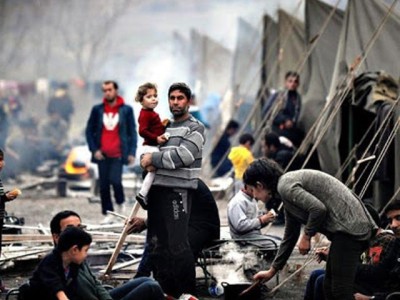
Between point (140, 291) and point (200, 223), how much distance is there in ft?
6.54

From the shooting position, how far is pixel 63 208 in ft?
60.0

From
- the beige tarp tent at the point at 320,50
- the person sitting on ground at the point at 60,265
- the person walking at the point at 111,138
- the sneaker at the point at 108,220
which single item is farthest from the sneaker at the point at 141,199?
the beige tarp tent at the point at 320,50

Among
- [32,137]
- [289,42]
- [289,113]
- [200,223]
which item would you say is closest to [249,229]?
[200,223]

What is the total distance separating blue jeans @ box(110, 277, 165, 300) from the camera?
28.6ft

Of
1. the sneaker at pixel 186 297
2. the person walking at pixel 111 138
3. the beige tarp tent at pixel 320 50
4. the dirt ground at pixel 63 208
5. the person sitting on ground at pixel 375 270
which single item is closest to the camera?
the person sitting on ground at pixel 375 270

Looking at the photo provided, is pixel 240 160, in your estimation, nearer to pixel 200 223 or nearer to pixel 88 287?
pixel 200 223

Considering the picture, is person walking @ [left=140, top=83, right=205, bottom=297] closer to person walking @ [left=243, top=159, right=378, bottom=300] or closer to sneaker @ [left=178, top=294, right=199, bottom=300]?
sneaker @ [left=178, top=294, right=199, bottom=300]

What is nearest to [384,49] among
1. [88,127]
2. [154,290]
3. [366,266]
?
[88,127]

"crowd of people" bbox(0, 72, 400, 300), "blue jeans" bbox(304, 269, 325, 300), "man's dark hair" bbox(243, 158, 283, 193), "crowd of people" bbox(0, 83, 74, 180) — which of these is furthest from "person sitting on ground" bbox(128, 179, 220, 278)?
"crowd of people" bbox(0, 83, 74, 180)

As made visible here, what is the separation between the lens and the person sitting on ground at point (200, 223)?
Answer: 34.7ft

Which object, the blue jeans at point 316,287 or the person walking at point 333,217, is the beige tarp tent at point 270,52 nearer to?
the blue jeans at point 316,287

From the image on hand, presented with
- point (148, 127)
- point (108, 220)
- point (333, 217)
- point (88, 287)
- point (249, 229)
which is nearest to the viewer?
point (88, 287)

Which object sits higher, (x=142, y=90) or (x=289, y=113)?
(x=142, y=90)

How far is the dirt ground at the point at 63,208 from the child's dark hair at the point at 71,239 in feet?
8.39
